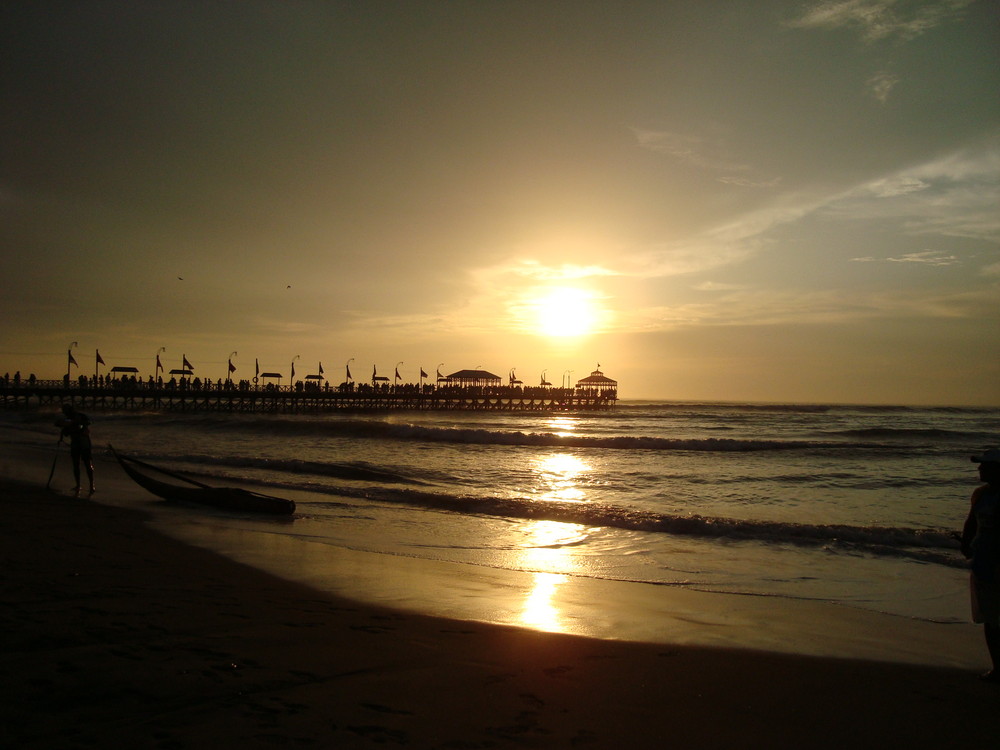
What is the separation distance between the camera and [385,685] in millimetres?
4250

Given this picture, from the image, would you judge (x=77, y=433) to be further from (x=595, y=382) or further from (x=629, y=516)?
(x=595, y=382)

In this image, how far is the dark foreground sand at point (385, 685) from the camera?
3.52m

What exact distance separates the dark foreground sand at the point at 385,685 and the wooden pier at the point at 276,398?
202 feet

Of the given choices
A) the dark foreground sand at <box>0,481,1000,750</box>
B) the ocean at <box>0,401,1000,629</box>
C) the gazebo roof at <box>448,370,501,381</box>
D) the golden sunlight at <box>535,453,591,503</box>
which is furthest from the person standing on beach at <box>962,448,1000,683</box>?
the gazebo roof at <box>448,370,501,381</box>

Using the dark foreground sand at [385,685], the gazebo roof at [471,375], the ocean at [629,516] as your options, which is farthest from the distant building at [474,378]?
the dark foreground sand at [385,685]

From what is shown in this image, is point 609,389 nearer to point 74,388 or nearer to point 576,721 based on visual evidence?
point 74,388

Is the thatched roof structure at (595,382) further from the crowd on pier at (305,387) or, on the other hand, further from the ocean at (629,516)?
the ocean at (629,516)

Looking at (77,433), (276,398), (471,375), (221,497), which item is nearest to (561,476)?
(221,497)

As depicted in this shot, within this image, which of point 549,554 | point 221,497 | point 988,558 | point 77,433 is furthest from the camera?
point 77,433

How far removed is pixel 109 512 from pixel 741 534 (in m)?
11.2

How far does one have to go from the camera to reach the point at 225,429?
4209cm

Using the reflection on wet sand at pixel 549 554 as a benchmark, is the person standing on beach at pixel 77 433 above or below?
above

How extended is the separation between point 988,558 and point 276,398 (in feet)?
233

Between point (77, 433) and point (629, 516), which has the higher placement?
point (77, 433)
